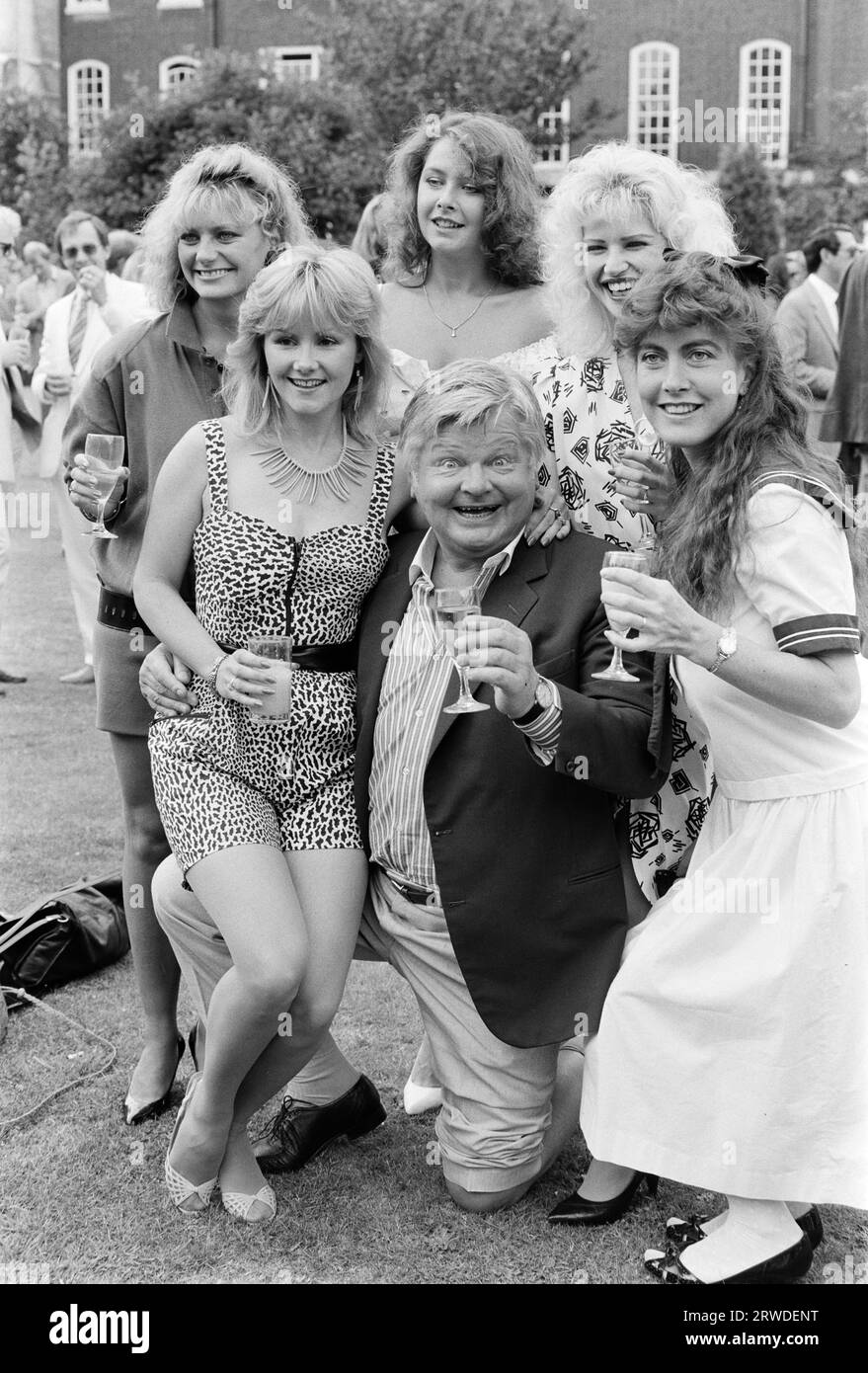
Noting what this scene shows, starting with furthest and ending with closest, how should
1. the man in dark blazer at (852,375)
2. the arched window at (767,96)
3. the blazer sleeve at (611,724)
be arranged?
the arched window at (767,96) < the man in dark blazer at (852,375) < the blazer sleeve at (611,724)

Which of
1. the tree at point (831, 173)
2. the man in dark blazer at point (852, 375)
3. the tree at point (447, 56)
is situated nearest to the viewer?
the man in dark blazer at point (852, 375)

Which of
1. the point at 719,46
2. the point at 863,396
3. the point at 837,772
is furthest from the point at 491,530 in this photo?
the point at 719,46

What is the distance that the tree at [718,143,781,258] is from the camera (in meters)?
31.6

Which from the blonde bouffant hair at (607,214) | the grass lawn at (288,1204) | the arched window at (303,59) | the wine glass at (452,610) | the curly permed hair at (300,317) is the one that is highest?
the arched window at (303,59)

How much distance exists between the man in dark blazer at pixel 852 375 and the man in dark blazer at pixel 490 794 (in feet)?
21.0

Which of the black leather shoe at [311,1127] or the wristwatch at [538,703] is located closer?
the wristwatch at [538,703]

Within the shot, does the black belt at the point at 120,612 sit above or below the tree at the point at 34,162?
below

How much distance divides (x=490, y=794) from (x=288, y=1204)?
1145 mm

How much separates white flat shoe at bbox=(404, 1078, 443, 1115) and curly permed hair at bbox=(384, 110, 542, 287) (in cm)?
234

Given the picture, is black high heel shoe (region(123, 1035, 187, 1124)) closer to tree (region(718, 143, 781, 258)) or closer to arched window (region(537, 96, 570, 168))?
tree (region(718, 143, 781, 258))

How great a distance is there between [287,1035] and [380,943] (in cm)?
40

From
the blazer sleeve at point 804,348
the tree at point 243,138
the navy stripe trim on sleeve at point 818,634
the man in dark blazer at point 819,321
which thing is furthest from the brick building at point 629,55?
the navy stripe trim on sleeve at point 818,634

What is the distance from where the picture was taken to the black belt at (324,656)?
3.44 m

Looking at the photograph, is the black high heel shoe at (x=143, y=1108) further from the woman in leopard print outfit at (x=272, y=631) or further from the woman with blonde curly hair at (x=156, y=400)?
the woman in leopard print outfit at (x=272, y=631)
